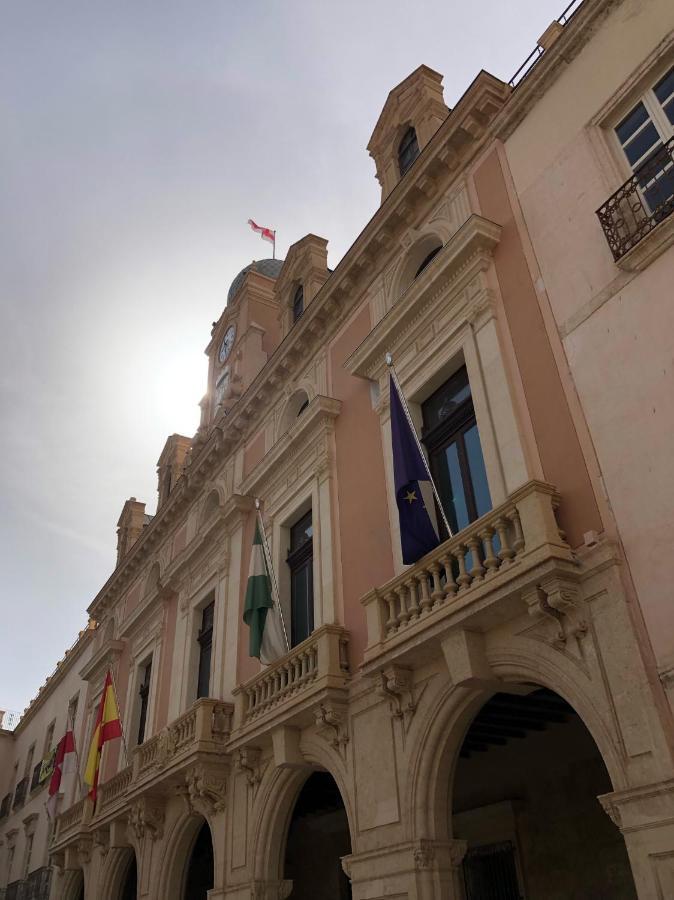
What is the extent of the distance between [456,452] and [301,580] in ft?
13.8

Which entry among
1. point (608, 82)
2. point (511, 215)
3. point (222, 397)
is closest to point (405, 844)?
point (511, 215)

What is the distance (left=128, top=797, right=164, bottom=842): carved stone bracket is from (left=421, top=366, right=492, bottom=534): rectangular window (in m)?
8.45

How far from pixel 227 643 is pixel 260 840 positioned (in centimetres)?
373

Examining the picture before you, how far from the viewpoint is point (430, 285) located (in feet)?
34.4

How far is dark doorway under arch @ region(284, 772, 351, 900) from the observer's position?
548 inches

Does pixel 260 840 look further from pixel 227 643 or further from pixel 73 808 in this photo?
pixel 73 808

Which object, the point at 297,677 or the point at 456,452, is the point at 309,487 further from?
the point at 456,452

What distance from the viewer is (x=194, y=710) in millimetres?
13023

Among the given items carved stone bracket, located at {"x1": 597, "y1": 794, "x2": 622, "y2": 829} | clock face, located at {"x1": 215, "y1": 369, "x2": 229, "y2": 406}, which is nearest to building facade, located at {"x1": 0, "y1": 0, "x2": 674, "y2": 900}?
carved stone bracket, located at {"x1": 597, "y1": 794, "x2": 622, "y2": 829}

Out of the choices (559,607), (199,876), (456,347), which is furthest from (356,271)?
A: (199,876)

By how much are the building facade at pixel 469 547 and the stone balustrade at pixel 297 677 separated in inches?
1.8

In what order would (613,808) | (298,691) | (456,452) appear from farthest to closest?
(298,691), (456,452), (613,808)

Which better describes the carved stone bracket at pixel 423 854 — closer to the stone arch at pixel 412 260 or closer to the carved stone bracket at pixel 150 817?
the stone arch at pixel 412 260

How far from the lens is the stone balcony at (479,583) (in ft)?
23.5
